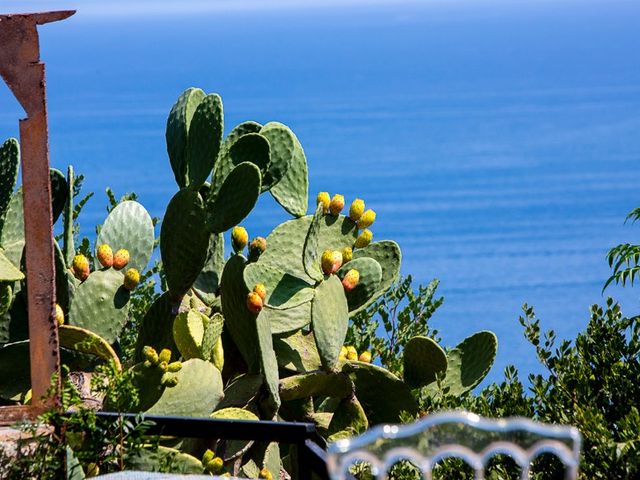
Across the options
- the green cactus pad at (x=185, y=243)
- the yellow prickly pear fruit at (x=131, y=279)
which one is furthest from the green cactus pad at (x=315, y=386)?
the yellow prickly pear fruit at (x=131, y=279)

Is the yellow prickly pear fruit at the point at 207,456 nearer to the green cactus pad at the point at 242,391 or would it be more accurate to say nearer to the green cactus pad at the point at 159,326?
the green cactus pad at the point at 242,391

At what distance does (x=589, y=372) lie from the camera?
3.00 m

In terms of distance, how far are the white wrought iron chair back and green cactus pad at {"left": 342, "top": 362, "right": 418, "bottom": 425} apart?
A: 2.21 metres

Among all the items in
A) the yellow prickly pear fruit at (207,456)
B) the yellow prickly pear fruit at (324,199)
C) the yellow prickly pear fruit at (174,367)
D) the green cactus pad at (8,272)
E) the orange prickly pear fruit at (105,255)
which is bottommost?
the yellow prickly pear fruit at (207,456)

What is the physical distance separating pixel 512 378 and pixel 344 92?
1148 inches

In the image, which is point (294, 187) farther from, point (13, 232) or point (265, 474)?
point (265, 474)

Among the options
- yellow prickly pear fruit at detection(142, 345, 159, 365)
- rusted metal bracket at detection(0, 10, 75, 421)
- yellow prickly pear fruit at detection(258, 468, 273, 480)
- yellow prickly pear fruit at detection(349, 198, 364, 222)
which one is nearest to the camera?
rusted metal bracket at detection(0, 10, 75, 421)

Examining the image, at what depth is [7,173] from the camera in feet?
9.84

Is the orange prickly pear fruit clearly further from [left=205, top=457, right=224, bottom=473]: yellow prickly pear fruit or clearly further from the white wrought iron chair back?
the white wrought iron chair back

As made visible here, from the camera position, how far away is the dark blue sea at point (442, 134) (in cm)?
1599

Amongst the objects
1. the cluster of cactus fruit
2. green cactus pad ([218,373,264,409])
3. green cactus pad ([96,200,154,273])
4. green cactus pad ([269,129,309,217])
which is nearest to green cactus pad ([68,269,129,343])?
the cluster of cactus fruit

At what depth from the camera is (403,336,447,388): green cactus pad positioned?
3115 mm

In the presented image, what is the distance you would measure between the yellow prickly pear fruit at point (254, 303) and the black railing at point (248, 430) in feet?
2.28

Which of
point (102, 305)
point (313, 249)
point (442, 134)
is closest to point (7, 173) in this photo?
point (102, 305)
